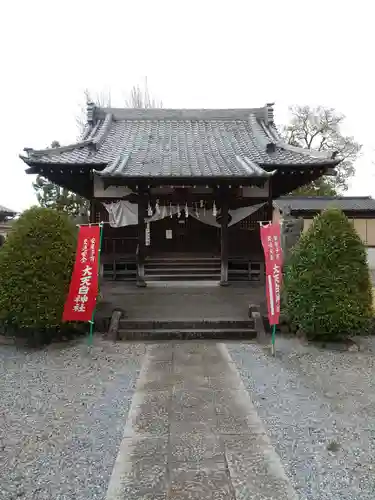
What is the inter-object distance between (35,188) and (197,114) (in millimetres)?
12556

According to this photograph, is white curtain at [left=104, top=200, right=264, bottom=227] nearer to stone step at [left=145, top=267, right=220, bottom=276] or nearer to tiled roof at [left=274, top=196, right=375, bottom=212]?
stone step at [left=145, top=267, right=220, bottom=276]

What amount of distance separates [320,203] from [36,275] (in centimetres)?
2085

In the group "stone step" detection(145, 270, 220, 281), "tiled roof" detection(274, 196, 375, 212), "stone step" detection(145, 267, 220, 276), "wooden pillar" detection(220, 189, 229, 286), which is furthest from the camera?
"tiled roof" detection(274, 196, 375, 212)

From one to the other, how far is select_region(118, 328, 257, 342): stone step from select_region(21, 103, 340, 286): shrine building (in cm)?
350

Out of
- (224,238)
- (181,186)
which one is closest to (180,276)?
(224,238)

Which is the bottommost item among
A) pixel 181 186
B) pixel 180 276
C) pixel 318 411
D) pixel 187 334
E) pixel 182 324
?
pixel 318 411

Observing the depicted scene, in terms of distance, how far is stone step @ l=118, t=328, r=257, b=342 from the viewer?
7.26 meters

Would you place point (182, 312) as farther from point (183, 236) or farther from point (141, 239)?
point (183, 236)

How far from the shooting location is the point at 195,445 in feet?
11.3

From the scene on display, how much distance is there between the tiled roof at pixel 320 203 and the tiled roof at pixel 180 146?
8.80 m

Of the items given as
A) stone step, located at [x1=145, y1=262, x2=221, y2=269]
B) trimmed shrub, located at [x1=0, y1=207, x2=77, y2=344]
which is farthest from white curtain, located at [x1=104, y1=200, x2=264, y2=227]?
trimmed shrub, located at [x1=0, y1=207, x2=77, y2=344]

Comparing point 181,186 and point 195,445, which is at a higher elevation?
point 181,186

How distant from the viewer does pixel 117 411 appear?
427 centimetres

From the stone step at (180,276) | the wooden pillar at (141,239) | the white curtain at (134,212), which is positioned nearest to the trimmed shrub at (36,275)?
the wooden pillar at (141,239)
